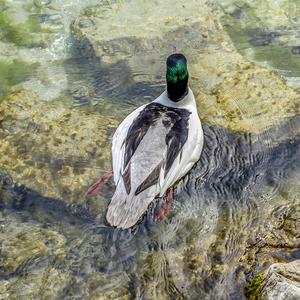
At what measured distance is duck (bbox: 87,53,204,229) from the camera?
4766 mm

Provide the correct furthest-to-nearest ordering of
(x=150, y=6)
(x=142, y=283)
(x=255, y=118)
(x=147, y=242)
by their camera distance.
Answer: (x=150, y=6), (x=255, y=118), (x=147, y=242), (x=142, y=283)

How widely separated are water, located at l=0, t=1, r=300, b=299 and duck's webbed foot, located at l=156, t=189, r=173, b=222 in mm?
59

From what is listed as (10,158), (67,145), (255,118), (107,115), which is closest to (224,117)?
(255,118)

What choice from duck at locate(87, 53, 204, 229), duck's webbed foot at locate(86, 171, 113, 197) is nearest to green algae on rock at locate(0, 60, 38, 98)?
duck at locate(87, 53, 204, 229)

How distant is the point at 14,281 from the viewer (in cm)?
430

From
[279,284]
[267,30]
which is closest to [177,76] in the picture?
[267,30]

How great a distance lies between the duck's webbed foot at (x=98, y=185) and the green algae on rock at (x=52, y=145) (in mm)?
64

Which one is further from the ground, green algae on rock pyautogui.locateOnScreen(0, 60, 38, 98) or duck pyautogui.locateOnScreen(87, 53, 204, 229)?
duck pyautogui.locateOnScreen(87, 53, 204, 229)

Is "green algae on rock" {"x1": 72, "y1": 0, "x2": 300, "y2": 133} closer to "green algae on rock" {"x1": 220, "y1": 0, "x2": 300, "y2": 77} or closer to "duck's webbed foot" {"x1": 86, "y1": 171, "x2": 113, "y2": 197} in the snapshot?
"green algae on rock" {"x1": 220, "y1": 0, "x2": 300, "y2": 77}

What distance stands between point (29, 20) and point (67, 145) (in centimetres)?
294

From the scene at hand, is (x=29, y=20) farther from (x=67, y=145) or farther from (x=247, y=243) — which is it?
(x=247, y=243)

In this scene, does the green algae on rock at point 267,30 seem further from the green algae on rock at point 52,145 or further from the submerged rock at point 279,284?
the submerged rock at point 279,284

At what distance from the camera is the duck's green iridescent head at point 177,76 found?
5645 millimetres

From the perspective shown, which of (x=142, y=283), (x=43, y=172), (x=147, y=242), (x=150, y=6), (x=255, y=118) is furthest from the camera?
(x=150, y=6)
